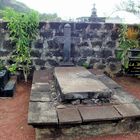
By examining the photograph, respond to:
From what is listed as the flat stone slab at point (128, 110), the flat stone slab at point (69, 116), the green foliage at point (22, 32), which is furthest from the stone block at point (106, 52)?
the flat stone slab at point (69, 116)

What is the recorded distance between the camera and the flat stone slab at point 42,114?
3609 mm

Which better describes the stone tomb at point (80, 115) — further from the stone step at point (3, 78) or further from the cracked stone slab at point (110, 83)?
the stone step at point (3, 78)

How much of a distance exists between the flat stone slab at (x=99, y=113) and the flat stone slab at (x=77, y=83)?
0.30m

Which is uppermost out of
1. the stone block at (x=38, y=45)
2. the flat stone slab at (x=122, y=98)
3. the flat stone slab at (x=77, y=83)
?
the stone block at (x=38, y=45)

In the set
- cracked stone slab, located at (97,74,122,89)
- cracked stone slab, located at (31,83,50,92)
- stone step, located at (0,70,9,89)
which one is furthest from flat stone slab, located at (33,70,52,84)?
cracked stone slab, located at (97,74,122,89)

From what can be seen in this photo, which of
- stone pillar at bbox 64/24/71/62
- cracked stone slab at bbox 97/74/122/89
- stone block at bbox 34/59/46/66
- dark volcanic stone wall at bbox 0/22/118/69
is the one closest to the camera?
cracked stone slab at bbox 97/74/122/89

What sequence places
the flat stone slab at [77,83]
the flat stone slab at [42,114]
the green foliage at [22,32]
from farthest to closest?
the green foliage at [22,32] → the flat stone slab at [77,83] → the flat stone slab at [42,114]

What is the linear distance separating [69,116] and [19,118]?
1.15 metres

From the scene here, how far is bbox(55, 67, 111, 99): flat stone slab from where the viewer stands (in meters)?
4.30

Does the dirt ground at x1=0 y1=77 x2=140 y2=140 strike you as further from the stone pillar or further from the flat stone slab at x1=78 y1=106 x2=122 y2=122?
the stone pillar

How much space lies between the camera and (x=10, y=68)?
262 inches

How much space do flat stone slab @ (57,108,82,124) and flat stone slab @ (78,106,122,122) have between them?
8cm

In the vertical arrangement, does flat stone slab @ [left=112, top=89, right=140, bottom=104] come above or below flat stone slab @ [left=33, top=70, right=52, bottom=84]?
Answer: below

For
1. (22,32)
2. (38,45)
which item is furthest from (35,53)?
(22,32)
